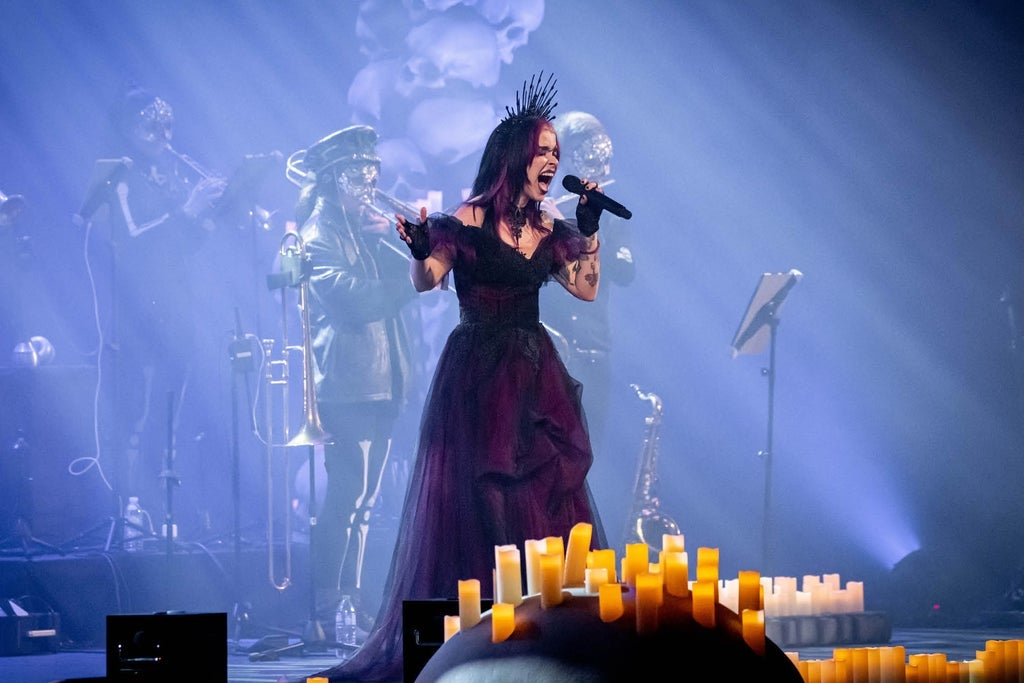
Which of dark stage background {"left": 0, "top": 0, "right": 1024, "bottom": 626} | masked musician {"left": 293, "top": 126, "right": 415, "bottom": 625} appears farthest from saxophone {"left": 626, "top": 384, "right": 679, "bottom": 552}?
masked musician {"left": 293, "top": 126, "right": 415, "bottom": 625}

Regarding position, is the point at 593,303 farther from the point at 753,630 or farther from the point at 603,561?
the point at 753,630

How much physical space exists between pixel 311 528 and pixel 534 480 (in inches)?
130

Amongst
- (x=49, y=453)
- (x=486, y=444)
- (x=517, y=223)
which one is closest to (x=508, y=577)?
(x=486, y=444)

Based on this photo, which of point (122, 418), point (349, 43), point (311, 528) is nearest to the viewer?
point (311, 528)

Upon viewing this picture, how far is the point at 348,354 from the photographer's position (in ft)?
23.6

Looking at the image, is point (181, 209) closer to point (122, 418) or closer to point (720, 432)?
point (122, 418)

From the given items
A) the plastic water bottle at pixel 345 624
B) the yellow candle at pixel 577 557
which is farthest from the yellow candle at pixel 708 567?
the plastic water bottle at pixel 345 624

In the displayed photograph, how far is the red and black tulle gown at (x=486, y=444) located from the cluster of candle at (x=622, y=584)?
207 cm

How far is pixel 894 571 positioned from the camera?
8.55 metres

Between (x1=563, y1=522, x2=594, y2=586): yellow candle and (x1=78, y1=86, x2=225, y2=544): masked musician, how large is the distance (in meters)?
6.34

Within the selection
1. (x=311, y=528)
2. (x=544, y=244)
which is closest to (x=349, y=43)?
(x=311, y=528)

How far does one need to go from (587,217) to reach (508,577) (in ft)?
7.83

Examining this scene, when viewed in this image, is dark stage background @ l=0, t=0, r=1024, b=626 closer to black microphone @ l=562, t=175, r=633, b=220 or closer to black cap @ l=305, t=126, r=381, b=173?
black cap @ l=305, t=126, r=381, b=173

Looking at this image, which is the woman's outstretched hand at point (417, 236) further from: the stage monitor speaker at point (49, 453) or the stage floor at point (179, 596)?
the stage monitor speaker at point (49, 453)
